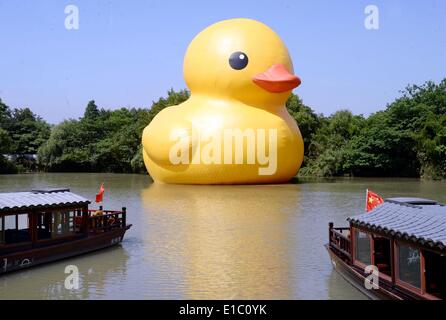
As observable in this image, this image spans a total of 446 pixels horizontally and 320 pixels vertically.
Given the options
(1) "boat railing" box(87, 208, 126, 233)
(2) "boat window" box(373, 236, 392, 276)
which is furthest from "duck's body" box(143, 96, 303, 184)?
(2) "boat window" box(373, 236, 392, 276)

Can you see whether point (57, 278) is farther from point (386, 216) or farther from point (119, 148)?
point (119, 148)

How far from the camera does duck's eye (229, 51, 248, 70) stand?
26125mm

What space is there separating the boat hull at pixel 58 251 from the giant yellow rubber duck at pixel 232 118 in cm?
1376

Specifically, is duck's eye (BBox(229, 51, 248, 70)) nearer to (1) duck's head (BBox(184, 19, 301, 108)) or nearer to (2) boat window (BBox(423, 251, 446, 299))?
A: (1) duck's head (BBox(184, 19, 301, 108))

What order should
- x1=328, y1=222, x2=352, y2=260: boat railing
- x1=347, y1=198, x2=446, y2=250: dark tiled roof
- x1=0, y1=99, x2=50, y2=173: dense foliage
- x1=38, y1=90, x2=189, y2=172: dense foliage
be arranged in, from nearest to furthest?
x1=347, y1=198, x2=446, y2=250: dark tiled roof, x1=328, y1=222, x2=352, y2=260: boat railing, x1=38, y1=90, x2=189, y2=172: dense foliage, x1=0, y1=99, x2=50, y2=173: dense foliage

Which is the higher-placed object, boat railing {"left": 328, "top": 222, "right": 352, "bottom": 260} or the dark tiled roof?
the dark tiled roof

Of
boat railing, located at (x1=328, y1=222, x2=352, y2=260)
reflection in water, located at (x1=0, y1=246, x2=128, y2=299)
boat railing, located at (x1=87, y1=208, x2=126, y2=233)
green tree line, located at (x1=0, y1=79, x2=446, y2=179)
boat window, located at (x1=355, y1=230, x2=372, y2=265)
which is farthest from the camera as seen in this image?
green tree line, located at (x1=0, y1=79, x2=446, y2=179)

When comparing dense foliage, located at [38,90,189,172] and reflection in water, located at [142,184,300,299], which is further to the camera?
dense foliage, located at [38,90,189,172]

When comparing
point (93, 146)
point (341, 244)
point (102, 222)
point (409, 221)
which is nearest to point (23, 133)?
point (93, 146)

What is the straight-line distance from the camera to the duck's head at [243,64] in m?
26.2

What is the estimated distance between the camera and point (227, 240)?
1262 cm

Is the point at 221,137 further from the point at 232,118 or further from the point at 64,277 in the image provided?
the point at 64,277
